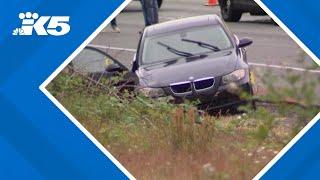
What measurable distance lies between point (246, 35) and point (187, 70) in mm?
909

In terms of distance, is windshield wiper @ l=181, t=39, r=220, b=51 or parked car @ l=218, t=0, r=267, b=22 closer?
parked car @ l=218, t=0, r=267, b=22

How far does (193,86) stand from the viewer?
16.8 feet

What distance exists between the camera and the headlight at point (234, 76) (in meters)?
5.02

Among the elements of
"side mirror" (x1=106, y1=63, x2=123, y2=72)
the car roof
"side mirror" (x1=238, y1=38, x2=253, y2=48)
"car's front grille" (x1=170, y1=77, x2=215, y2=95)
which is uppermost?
the car roof

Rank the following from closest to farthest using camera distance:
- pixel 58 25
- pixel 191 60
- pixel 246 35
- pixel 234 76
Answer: pixel 58 25 → pixel 191 60 → pixel 234 76 → pixel 246 35

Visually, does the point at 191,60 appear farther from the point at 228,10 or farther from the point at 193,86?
the point at 228,10

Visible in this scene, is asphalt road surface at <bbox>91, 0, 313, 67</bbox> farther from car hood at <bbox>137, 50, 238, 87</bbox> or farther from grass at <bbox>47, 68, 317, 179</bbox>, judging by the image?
grass at <bbox>47, 68, 317, 179</bbox>

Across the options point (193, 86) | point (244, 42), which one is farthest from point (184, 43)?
point (244, 42)

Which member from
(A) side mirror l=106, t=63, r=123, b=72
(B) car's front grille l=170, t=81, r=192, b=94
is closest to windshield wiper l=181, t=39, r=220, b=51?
(B) car's front grille l=170, t=81, r=192, b=94

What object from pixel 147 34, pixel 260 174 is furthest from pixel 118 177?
pixel 147 34

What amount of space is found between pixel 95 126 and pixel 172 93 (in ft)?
1.63

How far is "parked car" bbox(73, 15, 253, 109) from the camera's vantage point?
199 inches

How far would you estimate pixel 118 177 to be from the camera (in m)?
4.37

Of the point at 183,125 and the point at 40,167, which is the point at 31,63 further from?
the point at 183,125
